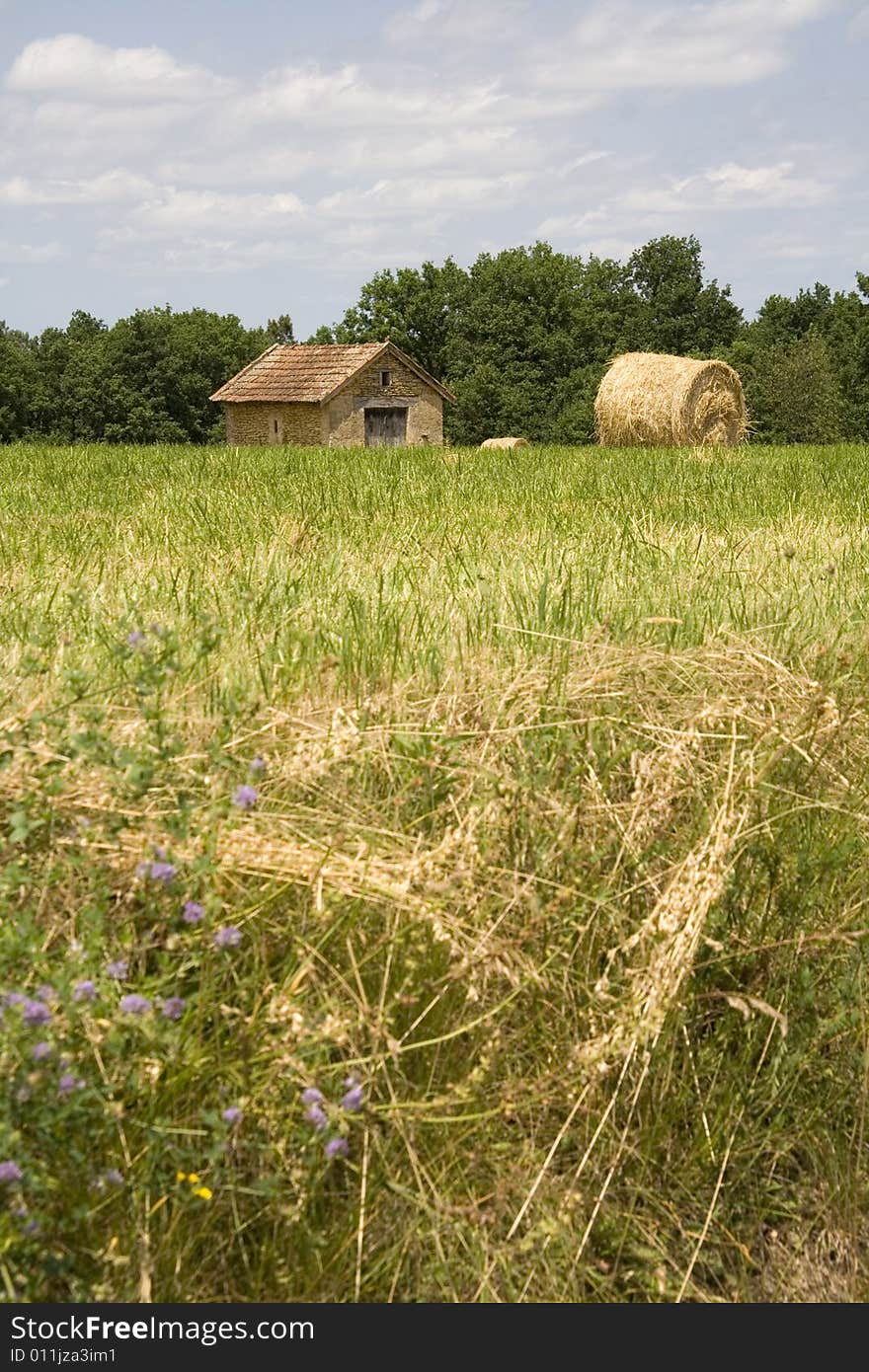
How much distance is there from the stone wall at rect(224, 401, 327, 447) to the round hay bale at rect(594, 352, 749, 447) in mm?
24641

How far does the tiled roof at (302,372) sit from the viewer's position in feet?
152

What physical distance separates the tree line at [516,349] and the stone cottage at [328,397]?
9846 mm

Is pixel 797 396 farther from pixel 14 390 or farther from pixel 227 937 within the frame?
pixel 227 937

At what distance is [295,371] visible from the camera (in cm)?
4781

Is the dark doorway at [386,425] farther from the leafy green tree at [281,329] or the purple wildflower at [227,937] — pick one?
the leafy green tree at [281,329]

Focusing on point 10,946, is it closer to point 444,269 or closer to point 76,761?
point 76,761

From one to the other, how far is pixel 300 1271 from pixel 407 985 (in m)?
0.55

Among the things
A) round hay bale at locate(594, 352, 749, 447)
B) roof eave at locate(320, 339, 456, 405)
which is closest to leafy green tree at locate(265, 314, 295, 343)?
roof eave at locate(320, 339, 456, 405)

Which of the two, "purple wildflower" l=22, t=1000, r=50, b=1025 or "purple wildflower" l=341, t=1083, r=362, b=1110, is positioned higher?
"purple wildflower" l=22, t=1000, r=50, b=1025

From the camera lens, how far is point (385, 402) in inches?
1917

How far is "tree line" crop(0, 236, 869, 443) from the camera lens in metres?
60.8

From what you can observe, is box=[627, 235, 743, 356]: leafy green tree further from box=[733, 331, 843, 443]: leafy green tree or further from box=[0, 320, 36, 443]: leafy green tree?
box=[0, 320, 36, 443]: leafy green tree

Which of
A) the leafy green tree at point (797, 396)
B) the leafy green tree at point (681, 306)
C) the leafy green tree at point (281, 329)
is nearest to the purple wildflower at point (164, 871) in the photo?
the leafy green tree at point (797, 396)
